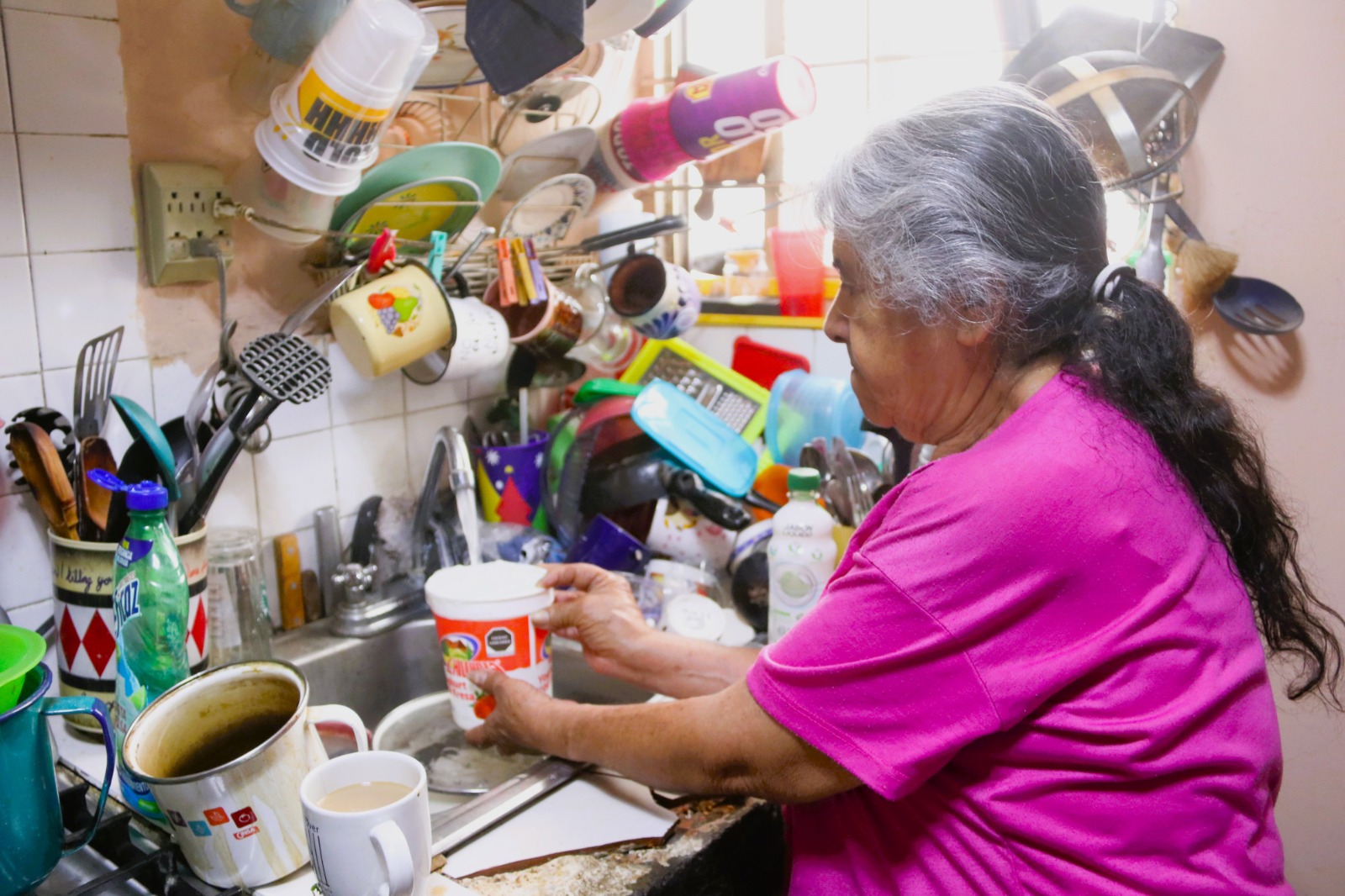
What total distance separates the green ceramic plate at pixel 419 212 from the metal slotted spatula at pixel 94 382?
338 millimetres

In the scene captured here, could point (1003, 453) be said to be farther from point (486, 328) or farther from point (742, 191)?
point (742, 191)

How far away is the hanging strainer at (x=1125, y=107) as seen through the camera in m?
1.31

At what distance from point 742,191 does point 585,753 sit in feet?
4.48

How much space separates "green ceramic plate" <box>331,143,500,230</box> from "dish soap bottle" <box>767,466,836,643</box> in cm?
64

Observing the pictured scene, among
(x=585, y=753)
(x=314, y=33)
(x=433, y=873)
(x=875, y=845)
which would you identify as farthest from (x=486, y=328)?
(x=875, y=845)

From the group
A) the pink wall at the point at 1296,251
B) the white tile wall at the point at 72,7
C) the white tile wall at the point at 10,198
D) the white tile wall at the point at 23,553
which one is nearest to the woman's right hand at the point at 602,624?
the white tile wall at the point at 23,553

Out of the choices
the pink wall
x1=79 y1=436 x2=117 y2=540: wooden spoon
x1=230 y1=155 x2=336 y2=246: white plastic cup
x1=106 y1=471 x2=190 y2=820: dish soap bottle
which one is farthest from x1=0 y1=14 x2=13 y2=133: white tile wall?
the pink wall

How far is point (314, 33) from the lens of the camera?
1.14 meters

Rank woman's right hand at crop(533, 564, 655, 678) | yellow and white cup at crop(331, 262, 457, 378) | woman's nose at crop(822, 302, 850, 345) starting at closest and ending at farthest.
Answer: woman's nose at crop(822, 302, 850, 345) < woman's right hand at crop(533, 564, 655, 678) < yellow and white cup at crop(331, 262, 457, 378)

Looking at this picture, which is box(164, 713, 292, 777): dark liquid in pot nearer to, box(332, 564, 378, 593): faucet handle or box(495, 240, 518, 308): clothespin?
box(332, 564, 378, 593): faucet handle

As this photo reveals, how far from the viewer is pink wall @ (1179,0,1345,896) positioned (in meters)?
1.46

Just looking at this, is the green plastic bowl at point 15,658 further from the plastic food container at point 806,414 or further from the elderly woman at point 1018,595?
the plastic food container at point 806,414

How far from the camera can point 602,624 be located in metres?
1.13

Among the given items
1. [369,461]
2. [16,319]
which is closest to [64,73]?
[16,319]
